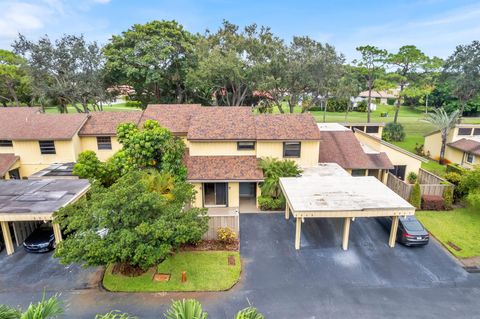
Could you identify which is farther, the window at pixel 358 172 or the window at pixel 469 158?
the window at pixel 469 158

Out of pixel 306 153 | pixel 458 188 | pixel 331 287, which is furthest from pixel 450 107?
pixel 331 287

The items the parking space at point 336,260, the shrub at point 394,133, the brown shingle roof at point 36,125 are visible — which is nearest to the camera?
the parking space at point 336,260

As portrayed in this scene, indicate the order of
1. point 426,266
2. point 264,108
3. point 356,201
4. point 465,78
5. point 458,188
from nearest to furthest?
point 426,266
point 356,201
point 458,188
point 465,78
point 264,108

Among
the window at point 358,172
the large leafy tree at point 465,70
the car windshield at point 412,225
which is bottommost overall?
the car windshield at point 412,225

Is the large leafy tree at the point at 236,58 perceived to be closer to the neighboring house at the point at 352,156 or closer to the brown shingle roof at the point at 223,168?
the neighboring house at the point at 352,156

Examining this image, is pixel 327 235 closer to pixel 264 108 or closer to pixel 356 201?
pixel 356 201

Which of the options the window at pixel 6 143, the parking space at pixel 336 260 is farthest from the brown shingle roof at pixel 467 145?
the window at pixel 6 143

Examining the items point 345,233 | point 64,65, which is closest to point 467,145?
point 345,233
